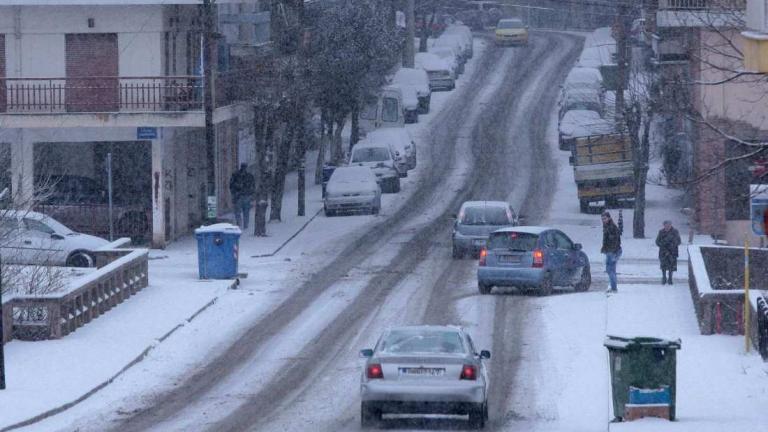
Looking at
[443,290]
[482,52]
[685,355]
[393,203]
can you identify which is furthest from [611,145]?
[482,52]

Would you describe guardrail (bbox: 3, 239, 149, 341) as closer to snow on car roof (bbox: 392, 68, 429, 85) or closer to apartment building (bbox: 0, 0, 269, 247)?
apartment building (bbox: 0, 0, 269, 247)

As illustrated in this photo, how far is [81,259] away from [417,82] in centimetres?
3339

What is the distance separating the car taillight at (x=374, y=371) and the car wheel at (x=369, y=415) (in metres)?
0.34

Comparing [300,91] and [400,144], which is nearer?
[300,91]

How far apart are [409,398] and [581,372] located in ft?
16.2

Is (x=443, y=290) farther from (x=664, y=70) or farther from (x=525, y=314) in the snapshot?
(x=664, y=70)

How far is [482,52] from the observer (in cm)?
8419

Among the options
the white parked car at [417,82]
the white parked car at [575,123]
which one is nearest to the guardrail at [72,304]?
the white parked car at [575,123]

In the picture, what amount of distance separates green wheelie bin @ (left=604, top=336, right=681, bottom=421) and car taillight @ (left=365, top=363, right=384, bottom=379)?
266cm

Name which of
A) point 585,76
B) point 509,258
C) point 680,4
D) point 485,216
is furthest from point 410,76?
point 509,258

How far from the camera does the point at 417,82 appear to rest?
64.7 meters

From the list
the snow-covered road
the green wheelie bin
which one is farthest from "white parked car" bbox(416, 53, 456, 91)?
the green wheelie bin

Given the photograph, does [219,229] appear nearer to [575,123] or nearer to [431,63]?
[575,123]

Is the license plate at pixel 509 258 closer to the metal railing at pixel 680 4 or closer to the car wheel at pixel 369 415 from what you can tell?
the metal railing at pixel 680 4
